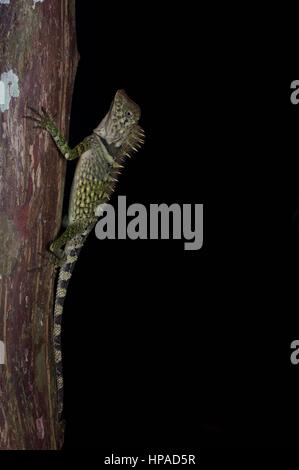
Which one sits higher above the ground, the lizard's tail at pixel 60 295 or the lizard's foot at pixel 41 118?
the lizard's foot at pixel 41 118

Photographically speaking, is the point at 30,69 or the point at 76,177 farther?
the point at 76,177

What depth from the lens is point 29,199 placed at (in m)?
2.44

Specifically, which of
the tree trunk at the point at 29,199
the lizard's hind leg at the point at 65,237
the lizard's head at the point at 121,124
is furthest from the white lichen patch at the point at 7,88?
the lizard's hind leg at the point at 65,237

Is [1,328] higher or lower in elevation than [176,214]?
lower

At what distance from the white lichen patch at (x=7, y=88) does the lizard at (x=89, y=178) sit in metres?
0.26

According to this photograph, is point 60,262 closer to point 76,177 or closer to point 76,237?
point 76,237

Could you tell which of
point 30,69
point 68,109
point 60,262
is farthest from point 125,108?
point 60,262

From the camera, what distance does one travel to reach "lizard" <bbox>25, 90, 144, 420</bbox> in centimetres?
260

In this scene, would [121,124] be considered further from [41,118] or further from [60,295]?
[60,295]

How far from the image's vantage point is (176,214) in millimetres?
3020

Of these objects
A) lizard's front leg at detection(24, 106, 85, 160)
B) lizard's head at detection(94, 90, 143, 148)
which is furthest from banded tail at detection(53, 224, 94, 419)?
lizard's head at detection(94, 90, 143, 148)

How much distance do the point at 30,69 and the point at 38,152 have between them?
36 centimetres

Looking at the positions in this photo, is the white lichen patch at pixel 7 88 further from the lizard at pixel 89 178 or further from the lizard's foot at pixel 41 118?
the lizard at pixel 89 178

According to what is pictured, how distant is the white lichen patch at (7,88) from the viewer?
7.68ft
